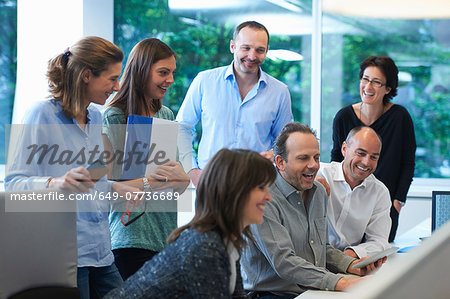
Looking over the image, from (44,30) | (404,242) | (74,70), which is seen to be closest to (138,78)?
(74,70)

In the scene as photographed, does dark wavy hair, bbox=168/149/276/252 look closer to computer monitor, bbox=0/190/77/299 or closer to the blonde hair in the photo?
computer monitor, bbox=0/190/77/299

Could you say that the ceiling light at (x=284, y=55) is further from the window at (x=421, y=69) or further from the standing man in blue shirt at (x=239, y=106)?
the standing man in blue shirt at (x=239, y=106)

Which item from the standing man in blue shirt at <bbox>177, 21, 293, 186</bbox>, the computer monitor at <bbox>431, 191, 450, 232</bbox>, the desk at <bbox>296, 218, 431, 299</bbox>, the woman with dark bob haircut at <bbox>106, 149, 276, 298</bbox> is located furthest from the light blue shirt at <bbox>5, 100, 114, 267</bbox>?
the computer monitor at <bbox>431, 191, 450, 232</bbox>

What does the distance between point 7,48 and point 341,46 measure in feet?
9.78

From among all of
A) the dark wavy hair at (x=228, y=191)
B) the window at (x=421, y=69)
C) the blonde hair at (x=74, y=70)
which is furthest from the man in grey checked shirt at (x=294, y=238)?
the window at (x=421, y=69)

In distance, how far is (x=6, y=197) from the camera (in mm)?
1619

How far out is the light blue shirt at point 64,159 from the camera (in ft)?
5.72

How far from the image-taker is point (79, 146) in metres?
1.90

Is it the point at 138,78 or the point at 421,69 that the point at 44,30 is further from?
the point at 421,69

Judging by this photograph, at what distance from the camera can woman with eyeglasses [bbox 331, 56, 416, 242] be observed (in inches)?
131

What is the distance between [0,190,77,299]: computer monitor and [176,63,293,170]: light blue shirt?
142cm

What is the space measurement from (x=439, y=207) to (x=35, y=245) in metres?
2.07

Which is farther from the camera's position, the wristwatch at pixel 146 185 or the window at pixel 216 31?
the window at pixel 216 31

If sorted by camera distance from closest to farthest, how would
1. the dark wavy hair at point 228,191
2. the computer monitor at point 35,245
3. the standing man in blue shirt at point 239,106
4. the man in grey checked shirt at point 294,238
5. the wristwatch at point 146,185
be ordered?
1. the dark wavy hair at point 228,191
2. the computer monitor at point 35,245
3. the man in grey checked shirt at point 294,238
4. the wristwatch at point 146,185
5. the standing man in blue shirt at point 239,106
